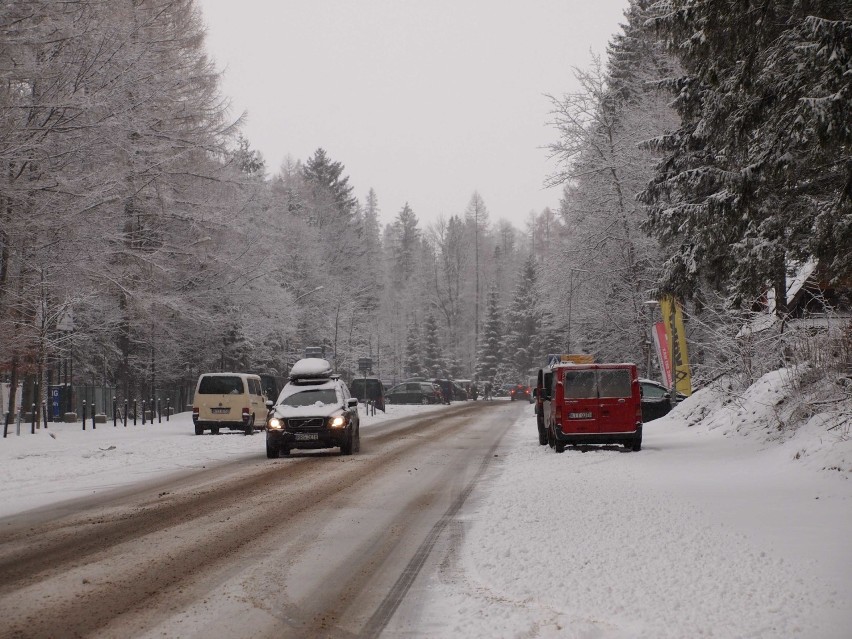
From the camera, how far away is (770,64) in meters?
11.1

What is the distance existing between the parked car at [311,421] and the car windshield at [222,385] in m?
8.74

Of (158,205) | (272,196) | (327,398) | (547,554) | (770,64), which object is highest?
(272,196)

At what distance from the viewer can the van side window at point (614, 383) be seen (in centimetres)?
1934

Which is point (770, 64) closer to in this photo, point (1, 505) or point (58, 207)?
point (1, 505)

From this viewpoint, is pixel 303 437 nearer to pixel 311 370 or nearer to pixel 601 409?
pixel 311 370

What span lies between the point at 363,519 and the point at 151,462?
10.5 m

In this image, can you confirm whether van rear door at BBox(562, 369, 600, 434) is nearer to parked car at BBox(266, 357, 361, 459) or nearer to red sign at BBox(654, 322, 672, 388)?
parked car at BBox(266, 357, 361, 459)

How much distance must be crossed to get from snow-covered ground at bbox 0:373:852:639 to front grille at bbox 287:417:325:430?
2.11 m

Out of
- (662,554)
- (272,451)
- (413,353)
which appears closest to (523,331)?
(413,353)

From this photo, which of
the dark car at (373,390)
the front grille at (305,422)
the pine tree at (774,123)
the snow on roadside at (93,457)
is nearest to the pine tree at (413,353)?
the dark car at (373,390)

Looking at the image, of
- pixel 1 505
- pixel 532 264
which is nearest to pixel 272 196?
pixel 1 505

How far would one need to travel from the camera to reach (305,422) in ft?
65.9

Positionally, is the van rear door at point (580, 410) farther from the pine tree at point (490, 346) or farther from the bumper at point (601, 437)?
the pine tree at point (490, 346)

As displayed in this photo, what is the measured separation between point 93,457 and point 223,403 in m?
9.09
